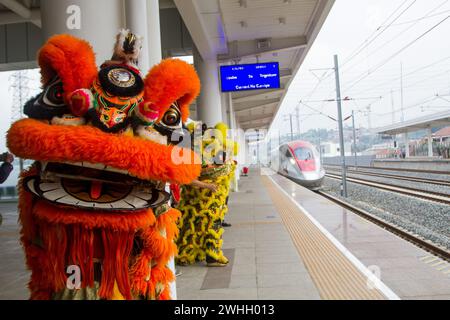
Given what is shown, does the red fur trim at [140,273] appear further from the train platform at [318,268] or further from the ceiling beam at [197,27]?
the ceiling beam at [197,27]

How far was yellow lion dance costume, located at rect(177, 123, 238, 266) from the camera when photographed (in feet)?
12.6

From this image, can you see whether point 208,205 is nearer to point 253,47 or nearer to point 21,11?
point 21,11

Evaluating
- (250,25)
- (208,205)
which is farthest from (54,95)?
(250,25)

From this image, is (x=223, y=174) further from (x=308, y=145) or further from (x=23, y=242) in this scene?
(x=308, y=145)

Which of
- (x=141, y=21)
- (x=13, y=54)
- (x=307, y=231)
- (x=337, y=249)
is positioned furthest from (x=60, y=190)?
(x=13, y=54)

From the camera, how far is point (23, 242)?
1.52 m

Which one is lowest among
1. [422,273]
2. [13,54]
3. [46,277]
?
[422,273]

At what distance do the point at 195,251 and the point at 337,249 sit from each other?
6.07ft

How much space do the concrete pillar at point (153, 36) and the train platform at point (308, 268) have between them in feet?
6.74

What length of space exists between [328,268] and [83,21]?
3.36 m

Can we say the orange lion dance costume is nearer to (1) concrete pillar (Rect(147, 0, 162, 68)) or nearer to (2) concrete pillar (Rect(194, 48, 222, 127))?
(1) concrete pillar (Rect(147, 0, 162, 68))

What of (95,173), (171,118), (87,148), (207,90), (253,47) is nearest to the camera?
(87,148)

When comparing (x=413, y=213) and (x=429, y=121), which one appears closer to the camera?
(x=413, y=213)

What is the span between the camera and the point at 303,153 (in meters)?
17.6
